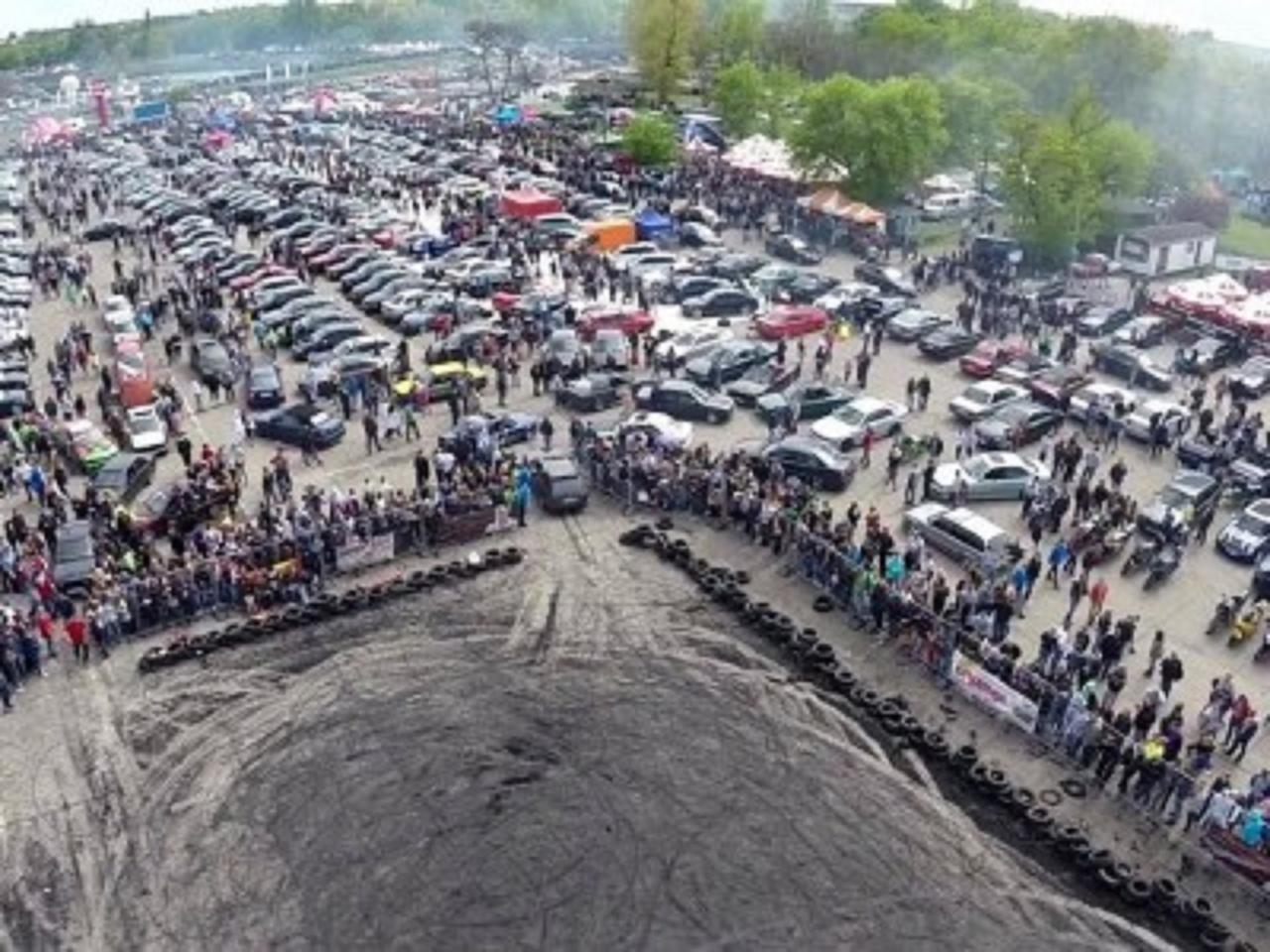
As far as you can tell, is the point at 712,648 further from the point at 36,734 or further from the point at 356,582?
the point at 36,734

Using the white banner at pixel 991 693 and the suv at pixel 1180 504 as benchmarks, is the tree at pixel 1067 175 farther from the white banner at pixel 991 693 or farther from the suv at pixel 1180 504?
the white banner at pixel 991 693

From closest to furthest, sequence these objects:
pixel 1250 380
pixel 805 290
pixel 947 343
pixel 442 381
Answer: pixel 442 381 → pixel 1250 380 → pixel 947 343 → pixel 805 290

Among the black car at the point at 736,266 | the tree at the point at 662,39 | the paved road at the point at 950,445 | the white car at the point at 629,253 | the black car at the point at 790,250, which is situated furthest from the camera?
the tree at the point at 662,39

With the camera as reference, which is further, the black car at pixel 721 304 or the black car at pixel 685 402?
the black car at pixel 721 304

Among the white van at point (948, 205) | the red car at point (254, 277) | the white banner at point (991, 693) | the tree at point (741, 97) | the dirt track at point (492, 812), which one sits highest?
the tree at point (741, 97)

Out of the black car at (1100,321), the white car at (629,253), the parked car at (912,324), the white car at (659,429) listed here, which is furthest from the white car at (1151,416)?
the white car at (629,253)

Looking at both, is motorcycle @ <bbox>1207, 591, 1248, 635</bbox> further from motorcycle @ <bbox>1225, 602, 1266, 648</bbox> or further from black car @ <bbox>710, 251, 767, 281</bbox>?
black car @ <bbox>710, 251, 767, 281</bbox>

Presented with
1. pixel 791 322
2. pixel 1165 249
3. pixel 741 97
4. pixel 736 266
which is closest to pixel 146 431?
pixel 791 322

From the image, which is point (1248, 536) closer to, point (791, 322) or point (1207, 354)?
point (1207, 354)
